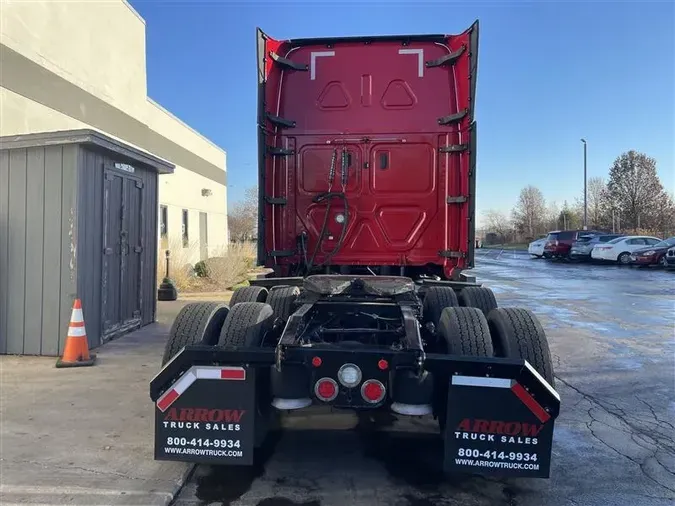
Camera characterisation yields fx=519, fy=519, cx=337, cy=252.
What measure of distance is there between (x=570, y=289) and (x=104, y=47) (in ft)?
49.3

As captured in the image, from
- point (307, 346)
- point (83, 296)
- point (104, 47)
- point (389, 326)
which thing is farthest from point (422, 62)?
point (104, 47)

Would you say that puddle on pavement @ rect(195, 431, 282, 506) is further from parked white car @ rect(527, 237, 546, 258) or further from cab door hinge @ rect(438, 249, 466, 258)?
parked white car @ rect(527, 237, 546, 258)

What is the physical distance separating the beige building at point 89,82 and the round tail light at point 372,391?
405 inches

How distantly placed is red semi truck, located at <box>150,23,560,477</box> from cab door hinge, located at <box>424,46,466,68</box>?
17mm

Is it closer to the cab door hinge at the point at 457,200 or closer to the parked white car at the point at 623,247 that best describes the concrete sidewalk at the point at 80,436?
the cab door hinge at the point at 457,200

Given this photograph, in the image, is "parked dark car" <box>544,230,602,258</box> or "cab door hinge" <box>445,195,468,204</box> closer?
"cab door hinge" <box>445,195,468,204</box>

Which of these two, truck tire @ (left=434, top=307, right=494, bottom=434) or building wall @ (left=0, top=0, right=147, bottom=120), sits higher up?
building wall @ (left=0, top=0, right=147, bottom=120)

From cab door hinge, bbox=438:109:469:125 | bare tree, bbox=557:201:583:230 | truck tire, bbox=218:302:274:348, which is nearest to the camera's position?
truck tire, bbox=218:302:274:348

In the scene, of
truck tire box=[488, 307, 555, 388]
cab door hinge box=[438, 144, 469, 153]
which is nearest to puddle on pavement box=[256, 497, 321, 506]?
truck tire box=[488, 307, 555, 388]

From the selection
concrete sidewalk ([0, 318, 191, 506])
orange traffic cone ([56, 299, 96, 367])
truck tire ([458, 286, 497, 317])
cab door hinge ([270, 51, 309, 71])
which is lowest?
concrete sidewalk ([0, 318, 191, 506])

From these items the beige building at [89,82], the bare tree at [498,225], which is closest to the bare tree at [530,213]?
the bare tree at [498,225]

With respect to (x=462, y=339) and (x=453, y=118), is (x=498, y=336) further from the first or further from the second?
(x=453, y=118)

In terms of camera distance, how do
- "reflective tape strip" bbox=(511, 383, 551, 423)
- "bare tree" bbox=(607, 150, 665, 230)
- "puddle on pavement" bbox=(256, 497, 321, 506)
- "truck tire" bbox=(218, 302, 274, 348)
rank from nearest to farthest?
"reflective tape strip" bbox=(511, 383, 551, 423) → "puddle on pavement" bbox=(256, 497, 321, 506) → "truck tire" bbox=(218, 302, 274, 348) → "bare tree" bbox=(607, 150, 665, 230)

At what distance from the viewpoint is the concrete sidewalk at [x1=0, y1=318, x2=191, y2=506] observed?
10.7 ft
